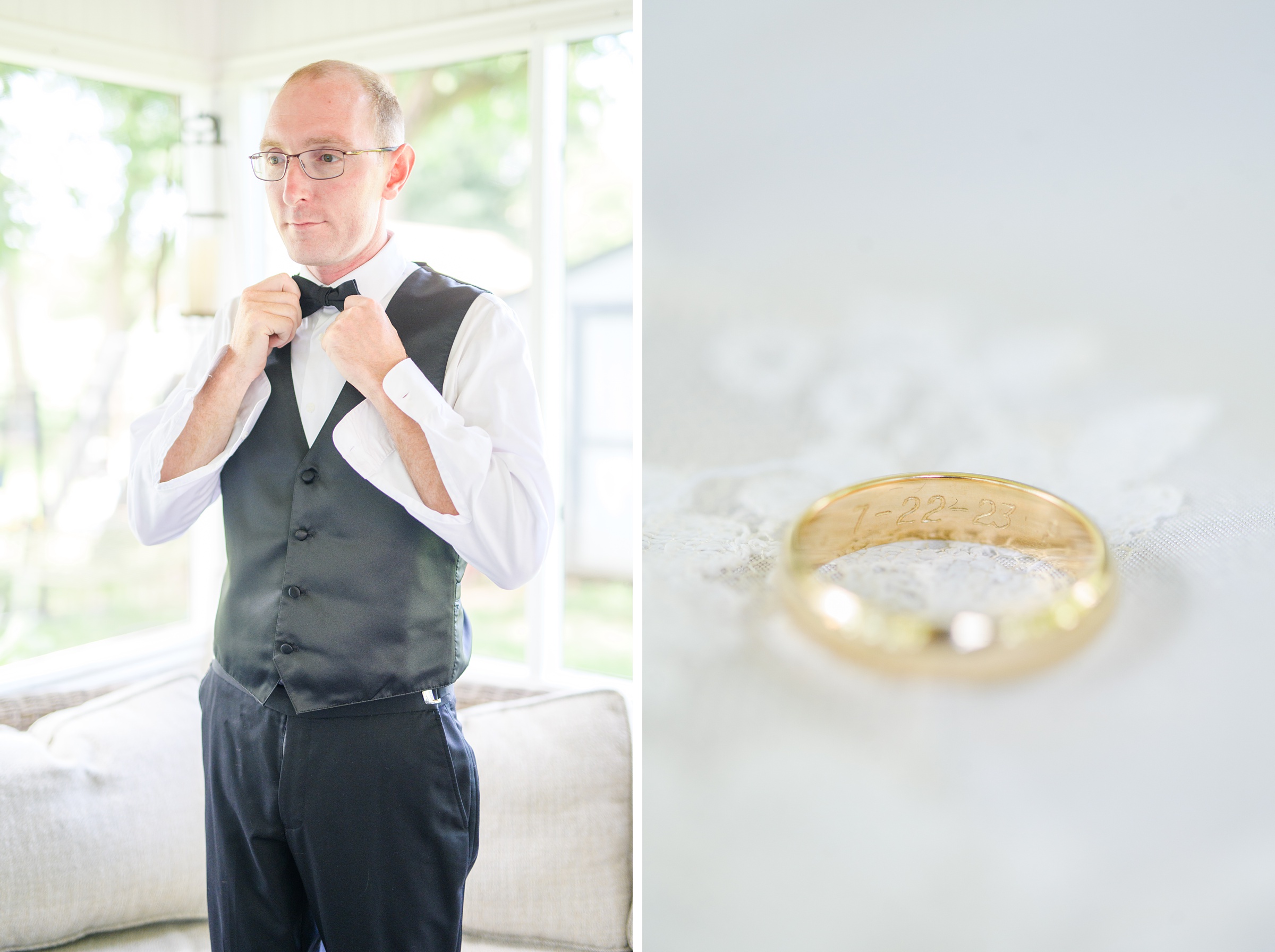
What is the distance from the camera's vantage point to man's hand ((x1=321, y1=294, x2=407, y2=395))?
0.80 meters

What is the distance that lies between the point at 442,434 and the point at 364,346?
4.3 inches

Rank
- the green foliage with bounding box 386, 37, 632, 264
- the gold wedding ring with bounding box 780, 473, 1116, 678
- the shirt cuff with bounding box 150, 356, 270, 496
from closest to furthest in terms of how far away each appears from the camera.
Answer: the gold wedding ring with bounding box 780, 473, 1116, 678 < the shirt cuff with bounding box 150, 356, 270, 496 < the green foliage with bounding box 386, 37, 632, 264

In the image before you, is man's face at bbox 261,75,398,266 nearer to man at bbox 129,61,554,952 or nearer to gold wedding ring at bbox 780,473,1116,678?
man at bbox 129,61,554,952

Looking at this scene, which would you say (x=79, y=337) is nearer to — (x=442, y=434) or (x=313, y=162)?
(x=313, y=162)

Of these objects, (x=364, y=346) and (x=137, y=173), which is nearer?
(x=364, y=346)

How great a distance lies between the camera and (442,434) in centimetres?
78

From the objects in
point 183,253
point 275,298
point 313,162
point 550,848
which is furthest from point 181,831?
point 183,253

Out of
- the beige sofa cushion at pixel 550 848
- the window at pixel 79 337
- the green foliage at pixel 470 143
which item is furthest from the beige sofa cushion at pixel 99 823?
the green foliage at pixel 470 143

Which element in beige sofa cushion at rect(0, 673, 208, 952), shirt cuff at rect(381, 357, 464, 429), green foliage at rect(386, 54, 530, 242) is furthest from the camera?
green foliage at rect(386, 54, 530, 242)

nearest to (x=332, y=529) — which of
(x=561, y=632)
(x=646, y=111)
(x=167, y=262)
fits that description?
(x=646, y=111)

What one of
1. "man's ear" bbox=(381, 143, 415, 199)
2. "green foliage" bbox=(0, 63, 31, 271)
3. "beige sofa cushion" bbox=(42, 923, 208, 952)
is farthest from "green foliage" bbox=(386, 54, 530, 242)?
"beige sofa cushion" bbox=(42, 923, 208, 952)

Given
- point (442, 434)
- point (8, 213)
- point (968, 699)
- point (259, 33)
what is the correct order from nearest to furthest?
point (968, 699)
point (442, 434)
point (8, 213)
point (259, 33)

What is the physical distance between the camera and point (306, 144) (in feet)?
2.88

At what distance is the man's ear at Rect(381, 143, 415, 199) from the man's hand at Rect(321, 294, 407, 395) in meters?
0.18
